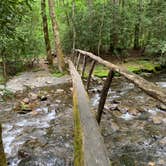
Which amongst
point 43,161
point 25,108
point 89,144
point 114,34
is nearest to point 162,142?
point 43,161

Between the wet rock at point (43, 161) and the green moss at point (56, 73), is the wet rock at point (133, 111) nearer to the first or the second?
the wet rock at point (43, 161)

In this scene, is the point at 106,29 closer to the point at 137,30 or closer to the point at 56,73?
the point at 137,30

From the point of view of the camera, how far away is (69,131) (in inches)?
234

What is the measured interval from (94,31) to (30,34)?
14.0 feet

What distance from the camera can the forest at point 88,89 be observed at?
371cm

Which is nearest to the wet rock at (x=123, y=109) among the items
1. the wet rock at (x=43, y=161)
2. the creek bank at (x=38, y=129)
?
the creek bank at (x=38, y=129)

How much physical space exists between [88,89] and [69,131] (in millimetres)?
1205

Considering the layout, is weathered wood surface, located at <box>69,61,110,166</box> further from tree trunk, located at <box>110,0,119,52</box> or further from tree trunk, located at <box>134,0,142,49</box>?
tree trunk, located at <box>134,0,142,49</box>

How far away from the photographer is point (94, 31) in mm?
16906

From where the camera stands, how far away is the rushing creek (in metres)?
4.79

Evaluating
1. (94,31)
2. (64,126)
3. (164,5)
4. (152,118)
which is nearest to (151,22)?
Answer: (164,5)

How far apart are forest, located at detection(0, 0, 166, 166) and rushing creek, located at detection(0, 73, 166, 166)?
19 millimetres

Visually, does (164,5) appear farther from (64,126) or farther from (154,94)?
(154,94)

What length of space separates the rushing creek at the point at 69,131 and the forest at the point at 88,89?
2cm
